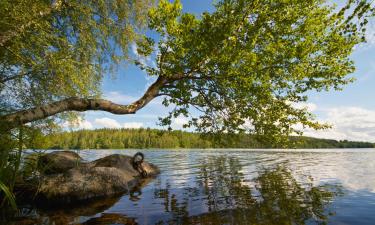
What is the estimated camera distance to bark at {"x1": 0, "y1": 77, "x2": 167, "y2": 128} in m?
9.99

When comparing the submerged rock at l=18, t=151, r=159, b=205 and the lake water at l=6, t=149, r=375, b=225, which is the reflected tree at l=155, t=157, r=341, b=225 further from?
the submerged rock at l=18, t=151, r=159, b=205

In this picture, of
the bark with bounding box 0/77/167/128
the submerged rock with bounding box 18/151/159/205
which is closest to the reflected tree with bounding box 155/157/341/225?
the submerged rock with bounding box 18/151/159/205

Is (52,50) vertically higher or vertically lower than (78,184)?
higher

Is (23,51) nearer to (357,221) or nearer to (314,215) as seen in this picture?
(314,215)

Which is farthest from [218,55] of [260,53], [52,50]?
[52,50]

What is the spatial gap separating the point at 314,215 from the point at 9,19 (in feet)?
40.3

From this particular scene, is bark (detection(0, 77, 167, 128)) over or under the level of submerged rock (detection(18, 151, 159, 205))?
over

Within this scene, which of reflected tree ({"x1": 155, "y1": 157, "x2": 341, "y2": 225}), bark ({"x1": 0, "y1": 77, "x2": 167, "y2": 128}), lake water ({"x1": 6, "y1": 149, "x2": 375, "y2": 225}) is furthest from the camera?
bark ({"x1": 0, "y1": 77, "x2": 167, "y2": 128})

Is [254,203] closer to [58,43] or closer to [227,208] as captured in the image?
[227,208]

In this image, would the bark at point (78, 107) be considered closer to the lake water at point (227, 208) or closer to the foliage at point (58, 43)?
the foliage at point (58, 43)

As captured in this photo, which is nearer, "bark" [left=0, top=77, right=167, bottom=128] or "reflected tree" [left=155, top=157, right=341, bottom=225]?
"reflected tree" [left=155, top=157, right=341, bottom=225]

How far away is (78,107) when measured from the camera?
39.9 ft

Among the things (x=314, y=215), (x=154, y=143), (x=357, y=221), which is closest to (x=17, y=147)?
(x=314, y=215)

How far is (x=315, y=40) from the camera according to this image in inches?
520
